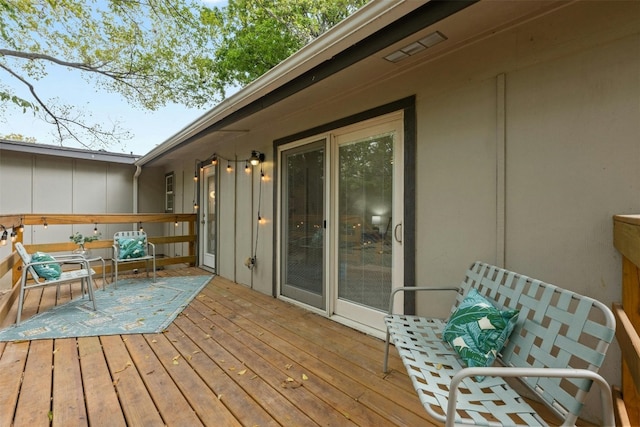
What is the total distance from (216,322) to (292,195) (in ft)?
5.70

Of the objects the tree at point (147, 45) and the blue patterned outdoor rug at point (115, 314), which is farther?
the tree at point (147, 45)

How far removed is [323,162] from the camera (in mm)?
3248

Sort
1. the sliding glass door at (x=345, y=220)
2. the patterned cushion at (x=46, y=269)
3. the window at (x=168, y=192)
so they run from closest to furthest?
the sliding glass door at (x=345, y=220)
the patterned cushion at (x=46, y=269)
the window at (x=168, y=192)

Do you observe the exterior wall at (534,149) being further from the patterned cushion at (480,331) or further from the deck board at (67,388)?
the deck board at (67,388)

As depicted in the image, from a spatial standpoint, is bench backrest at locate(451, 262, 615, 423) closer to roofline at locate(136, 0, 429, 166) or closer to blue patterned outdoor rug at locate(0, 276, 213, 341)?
roofline at locate(136, 0, 429, 166)

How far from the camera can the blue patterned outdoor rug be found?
9.07ft

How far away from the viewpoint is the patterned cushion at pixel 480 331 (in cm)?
140

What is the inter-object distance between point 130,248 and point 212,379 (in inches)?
144

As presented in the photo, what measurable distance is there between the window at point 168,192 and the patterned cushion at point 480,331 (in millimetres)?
7554

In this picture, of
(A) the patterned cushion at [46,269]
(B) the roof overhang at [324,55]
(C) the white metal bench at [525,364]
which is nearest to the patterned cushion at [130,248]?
(A) the patterned cushion at [46,269]

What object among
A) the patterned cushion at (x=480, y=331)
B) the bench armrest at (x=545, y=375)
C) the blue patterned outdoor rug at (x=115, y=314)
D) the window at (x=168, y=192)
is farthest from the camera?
the window at (x=168, y=192)

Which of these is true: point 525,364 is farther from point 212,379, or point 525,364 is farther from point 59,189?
point 59,189

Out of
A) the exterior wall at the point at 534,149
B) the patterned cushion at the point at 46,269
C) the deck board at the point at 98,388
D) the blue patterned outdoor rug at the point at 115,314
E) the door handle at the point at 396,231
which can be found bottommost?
the deck board at the point at 98,388

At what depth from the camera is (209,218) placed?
575cm
